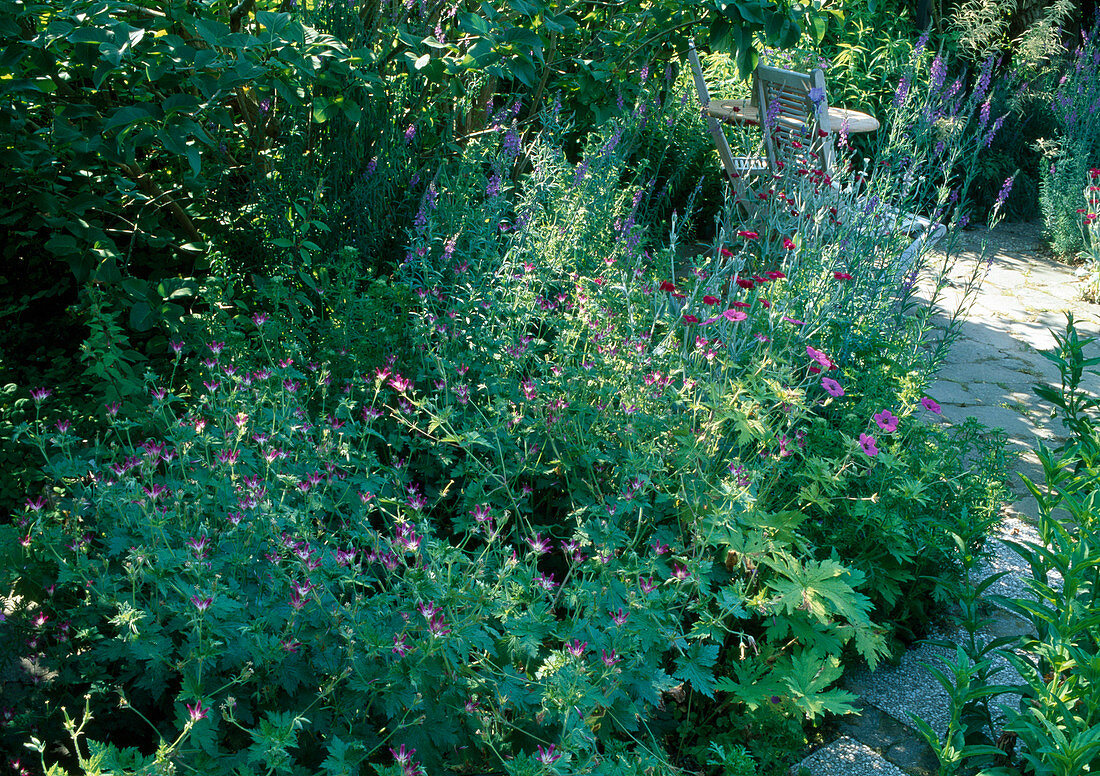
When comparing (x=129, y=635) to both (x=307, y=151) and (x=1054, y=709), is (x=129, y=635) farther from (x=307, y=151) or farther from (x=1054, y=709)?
(x=307, y=151)

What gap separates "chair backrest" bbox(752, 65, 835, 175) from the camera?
14.9ft

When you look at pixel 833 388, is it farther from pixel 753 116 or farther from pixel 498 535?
pixel 753 116

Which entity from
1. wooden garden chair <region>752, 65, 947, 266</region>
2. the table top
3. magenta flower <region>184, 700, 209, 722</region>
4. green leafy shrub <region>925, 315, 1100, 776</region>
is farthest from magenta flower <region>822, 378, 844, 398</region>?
the table top

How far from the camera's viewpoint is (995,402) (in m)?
4.42

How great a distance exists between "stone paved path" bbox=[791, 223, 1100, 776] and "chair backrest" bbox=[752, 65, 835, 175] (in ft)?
3.10

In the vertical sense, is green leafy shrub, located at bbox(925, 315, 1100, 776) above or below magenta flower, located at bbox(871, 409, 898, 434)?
below

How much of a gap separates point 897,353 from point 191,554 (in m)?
2.54

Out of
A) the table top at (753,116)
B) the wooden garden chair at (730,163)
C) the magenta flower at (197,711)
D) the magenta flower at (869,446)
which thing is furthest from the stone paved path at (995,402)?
the magenta flower at (197,711)

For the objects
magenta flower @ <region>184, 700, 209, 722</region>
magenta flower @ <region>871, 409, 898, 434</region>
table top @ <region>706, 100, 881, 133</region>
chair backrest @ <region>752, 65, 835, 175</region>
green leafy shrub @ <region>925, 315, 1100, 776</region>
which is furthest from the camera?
table top @ <region>706, 100, 881, 133</region>

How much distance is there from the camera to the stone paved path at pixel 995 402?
2252 millimetres

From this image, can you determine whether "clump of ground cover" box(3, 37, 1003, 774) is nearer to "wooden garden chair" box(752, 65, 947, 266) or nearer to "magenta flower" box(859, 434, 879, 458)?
"magenta flower" box(859, 434, 879, 458)

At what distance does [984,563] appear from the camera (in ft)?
9.50

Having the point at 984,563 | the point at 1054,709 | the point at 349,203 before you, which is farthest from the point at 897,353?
the point at 349,203

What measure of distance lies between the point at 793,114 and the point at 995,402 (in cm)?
212
